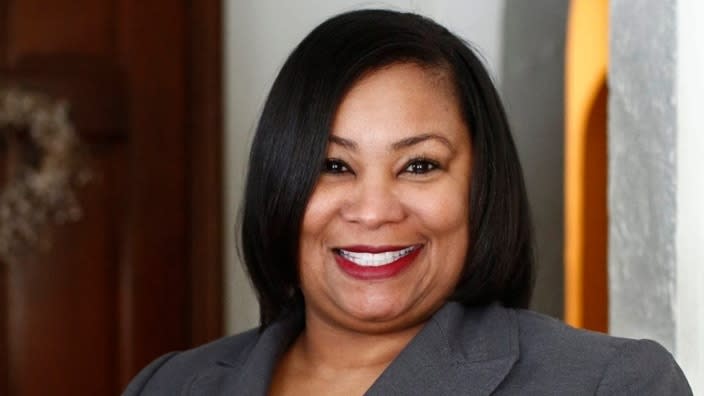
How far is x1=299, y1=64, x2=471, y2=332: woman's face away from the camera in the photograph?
1600 mm

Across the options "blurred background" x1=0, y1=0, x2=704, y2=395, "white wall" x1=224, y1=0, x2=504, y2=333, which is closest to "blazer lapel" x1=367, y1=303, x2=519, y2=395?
"blurred background" x1=0, y1=0, x2=704, y2=395

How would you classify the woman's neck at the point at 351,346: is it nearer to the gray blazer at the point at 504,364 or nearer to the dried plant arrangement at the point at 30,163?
the gray blazer at the point at 504,364

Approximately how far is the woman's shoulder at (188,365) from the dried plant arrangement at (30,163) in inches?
51.4

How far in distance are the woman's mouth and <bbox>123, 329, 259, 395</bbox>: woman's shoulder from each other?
27 centimetres

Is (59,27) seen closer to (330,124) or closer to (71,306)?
(71,306)

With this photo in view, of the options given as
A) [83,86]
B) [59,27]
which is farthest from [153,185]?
[59,27]

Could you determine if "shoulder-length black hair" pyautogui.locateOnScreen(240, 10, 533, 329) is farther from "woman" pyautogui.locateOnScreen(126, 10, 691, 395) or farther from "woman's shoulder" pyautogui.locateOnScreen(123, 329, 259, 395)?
"woman's shoulder" pyautogui.locateOnScreen(123, 329, 259, 395)

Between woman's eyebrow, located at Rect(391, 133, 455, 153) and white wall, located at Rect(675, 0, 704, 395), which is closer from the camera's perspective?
woman's eyebrow, located at Rect(391, 133, 455, 153)

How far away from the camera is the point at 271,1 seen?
10.5ft

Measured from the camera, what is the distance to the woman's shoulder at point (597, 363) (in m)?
1.47

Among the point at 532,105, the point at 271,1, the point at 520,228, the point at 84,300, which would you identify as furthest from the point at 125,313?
the point at 520,228

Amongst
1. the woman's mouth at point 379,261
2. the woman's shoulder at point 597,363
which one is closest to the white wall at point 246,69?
the woman's mouth at point 379,261

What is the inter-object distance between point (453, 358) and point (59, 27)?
6.12ft

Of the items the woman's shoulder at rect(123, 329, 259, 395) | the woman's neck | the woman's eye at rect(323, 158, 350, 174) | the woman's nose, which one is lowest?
the woman's shoulder at rect(123, 329, 259, 395)
